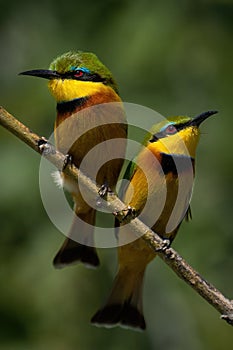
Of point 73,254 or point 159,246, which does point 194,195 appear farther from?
point 159,246

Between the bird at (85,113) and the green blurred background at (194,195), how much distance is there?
2.87 feet

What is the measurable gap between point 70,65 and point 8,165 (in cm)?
110

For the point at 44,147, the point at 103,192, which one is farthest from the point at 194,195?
the point at 44,147

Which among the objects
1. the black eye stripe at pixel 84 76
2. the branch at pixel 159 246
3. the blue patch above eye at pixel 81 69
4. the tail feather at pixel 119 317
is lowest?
the tail feather at pixel 119 317

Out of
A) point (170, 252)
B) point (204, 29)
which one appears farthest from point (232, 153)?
point (170, 252)

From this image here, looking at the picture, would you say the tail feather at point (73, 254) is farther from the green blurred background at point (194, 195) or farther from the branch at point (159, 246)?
the branch at point (159, 246)

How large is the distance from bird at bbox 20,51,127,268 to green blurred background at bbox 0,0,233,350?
874mm

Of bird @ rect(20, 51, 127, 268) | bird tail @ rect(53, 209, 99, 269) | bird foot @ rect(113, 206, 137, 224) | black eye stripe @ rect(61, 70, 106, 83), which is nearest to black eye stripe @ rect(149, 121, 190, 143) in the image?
bird @ rect(20, 51, 127, 268)

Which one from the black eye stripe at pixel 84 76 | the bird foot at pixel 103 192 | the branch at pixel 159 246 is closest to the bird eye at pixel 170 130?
the black eye stripe at pixel 84 76

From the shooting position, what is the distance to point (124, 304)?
201 inches

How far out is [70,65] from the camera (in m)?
4.55

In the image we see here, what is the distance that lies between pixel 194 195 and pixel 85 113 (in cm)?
128

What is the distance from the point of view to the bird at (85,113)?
14.7ft

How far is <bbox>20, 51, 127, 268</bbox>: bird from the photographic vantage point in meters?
4.48
